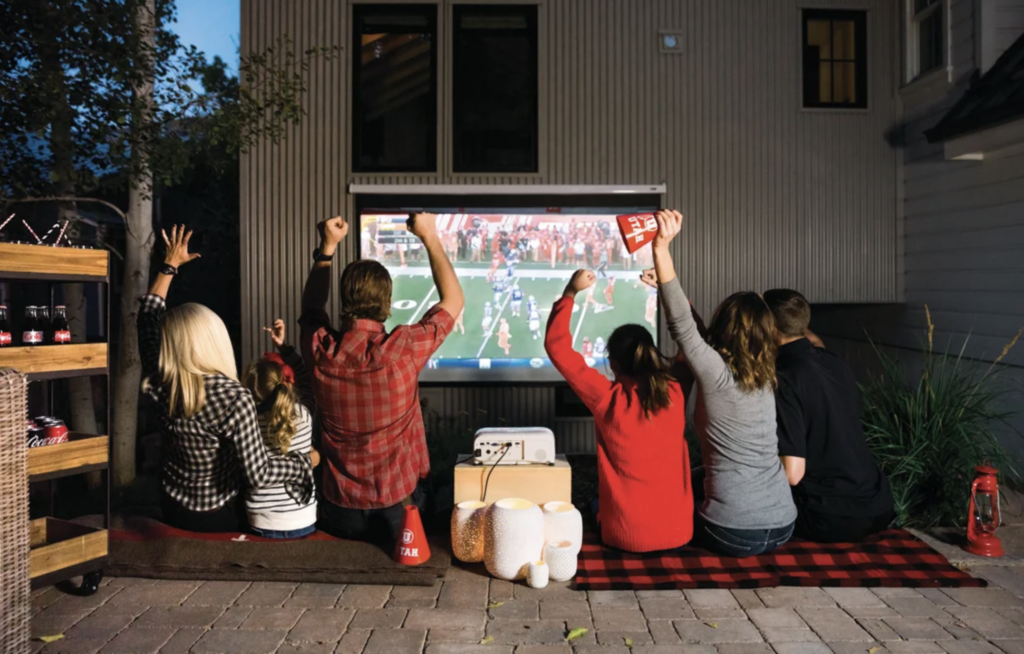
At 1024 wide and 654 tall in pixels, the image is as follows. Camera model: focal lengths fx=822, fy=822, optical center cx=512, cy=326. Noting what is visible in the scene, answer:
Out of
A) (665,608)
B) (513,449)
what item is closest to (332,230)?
(513,449)

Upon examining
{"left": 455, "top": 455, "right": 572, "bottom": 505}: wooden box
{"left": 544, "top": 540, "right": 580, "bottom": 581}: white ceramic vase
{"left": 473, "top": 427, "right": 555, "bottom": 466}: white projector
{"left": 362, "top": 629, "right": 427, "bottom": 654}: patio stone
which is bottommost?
{"left": 362, "top": 629, "right": 427, "bottom": 654}: patio stone

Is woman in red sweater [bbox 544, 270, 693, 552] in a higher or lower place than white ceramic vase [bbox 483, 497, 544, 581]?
higher

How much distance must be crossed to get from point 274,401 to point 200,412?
1.29ft

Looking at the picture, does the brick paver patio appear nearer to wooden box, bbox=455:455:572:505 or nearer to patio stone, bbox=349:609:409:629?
patio stone, bbox=349:609:409:629

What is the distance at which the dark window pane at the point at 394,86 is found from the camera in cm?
771

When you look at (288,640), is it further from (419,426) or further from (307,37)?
(307,37)

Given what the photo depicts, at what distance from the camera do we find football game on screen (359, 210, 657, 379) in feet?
25.0

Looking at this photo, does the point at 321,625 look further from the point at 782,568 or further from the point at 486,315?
the point at 486,315

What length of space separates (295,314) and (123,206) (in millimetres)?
5425

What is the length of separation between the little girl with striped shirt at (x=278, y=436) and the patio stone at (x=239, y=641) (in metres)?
0.90

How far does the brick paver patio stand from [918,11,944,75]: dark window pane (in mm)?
5153

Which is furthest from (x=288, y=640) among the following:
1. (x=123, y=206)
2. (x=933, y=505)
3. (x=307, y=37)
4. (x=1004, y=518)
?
(x=123, y=206)

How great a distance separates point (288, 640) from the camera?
344 centimetres

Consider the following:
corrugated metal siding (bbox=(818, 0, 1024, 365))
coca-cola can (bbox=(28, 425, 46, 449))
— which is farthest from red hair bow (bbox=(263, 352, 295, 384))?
corrugated metal siding (bbox=(818, 0, 1024, 365))
